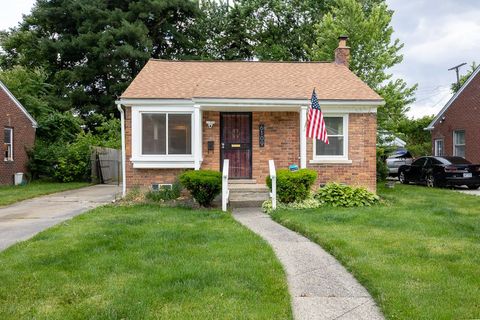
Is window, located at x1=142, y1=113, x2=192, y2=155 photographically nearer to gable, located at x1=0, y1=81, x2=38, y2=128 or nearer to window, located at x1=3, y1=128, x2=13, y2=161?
gable, located at x1=0, y1=81, x2=38, y2=128

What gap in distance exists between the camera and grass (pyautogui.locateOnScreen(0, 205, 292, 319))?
416 centimetres

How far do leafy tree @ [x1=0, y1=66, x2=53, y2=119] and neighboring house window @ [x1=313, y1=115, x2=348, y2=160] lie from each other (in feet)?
56.9

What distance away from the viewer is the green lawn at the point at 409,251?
4.35m

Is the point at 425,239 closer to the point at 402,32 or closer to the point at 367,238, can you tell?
the point at 367,238

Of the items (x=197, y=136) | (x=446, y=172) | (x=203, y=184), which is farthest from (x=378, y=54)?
(x=203, y=184)

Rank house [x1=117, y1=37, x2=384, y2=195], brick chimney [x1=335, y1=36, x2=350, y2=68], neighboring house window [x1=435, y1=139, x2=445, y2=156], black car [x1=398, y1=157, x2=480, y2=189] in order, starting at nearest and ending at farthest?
house [x1=117, y1=37, x2=384, y2=195] < brick chimney [x1=335, y1=36, x2=350, y2=68] < black car [x1=398, y1=157, x2=480, y2=189] < neighboring house window [x1=435, y1=139, x2=445, y2=156]

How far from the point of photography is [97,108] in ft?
104

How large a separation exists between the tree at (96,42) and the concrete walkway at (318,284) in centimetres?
2521

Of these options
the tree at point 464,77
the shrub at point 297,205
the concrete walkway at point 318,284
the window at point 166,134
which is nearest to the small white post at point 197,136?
the window at point 166,134

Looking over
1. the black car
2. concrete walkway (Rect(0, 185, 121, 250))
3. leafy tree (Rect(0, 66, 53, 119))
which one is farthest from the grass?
leafy tree (Rect(0, 66, 53, 119))

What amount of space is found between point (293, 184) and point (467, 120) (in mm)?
15369

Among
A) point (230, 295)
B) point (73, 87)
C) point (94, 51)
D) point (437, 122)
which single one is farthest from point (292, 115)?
point (73, 87)

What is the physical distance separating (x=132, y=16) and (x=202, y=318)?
3071 cm

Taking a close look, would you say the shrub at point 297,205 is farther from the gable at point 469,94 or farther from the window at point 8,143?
the gable at point 469,94
